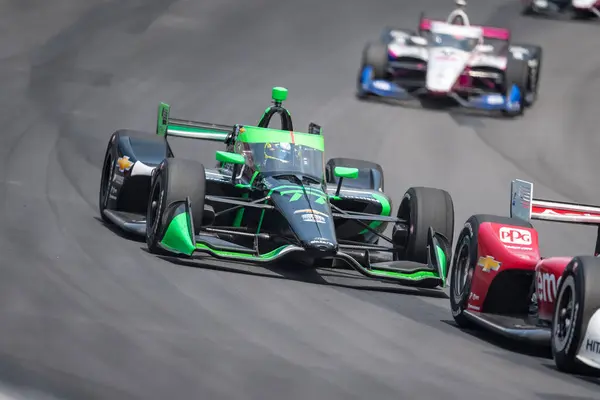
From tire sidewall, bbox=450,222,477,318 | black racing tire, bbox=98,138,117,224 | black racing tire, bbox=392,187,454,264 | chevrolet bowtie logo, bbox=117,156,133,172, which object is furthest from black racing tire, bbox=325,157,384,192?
tire sidewall, bbox=450,222,477,318

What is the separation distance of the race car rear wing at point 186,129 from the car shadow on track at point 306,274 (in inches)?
117

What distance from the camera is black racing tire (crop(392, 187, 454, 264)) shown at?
14578 mm

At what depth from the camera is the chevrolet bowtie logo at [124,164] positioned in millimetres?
15836

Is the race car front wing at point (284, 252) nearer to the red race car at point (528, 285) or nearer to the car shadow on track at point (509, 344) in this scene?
the red race car at point (528, 285)

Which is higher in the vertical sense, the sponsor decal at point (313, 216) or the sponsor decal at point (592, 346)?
the sponsor decal at point (313, 216)

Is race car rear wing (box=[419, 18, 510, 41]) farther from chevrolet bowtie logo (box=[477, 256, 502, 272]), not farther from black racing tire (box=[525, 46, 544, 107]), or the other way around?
chevrolet bowtie logo (box=[477, 256, 502, 272])

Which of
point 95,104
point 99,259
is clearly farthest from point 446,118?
point 99,259

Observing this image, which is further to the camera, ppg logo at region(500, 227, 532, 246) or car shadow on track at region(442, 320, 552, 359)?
ppg logo at region(500, 227, 532, 246)

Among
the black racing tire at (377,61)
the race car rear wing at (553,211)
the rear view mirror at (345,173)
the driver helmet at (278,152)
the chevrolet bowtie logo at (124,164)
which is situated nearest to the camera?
the race car rear wing at (553,211)

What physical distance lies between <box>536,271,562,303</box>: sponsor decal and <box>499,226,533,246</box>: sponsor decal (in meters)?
0.53

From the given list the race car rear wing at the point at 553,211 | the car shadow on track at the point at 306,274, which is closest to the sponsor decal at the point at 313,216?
the car shadow on track at the point at 306,274

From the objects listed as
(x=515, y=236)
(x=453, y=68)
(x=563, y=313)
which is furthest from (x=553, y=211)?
(x=453, y=68)

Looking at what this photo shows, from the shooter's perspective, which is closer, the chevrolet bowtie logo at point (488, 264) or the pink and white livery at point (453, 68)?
the chevrolet bowtie logo at point (488, 264)

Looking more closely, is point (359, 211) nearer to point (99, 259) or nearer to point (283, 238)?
point (283, 238)
